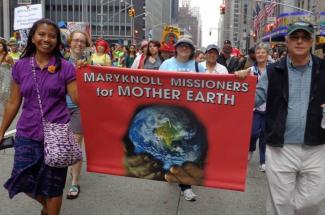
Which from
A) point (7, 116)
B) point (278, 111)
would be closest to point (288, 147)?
point (278, 111)

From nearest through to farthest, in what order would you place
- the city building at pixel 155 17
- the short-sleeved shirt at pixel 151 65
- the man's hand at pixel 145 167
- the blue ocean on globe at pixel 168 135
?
the blue ocean on globe at pixel 168 135, the man's hand at pixel 145 167, the short-sleeved shirt at pixel 151 65, the city building at pixel 155 17

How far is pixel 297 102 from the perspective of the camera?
3.56 meters

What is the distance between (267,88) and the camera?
12.3 feet

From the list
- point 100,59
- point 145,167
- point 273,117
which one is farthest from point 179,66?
point 273,117

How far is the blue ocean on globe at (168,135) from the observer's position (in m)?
4.31

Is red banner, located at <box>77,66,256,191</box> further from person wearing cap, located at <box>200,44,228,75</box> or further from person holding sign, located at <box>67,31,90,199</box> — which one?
person wearing cap, located at <box>200,44,228,75</box>

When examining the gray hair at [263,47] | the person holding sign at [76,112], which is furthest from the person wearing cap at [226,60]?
the person holding sign at [76,112]

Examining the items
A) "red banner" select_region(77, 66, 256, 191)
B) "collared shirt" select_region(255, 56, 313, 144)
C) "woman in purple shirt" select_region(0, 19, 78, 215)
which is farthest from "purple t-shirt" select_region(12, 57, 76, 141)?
"collared shirt" select_region(255, 56, 313, 144)

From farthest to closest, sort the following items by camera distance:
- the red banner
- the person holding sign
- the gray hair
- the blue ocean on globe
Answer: the gray hair
the person holding sign
the blue ocean on globe
the red banner

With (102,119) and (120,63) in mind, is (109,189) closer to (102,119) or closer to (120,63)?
(102,119)

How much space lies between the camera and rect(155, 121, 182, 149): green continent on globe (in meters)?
4.35

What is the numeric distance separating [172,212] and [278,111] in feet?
5.59

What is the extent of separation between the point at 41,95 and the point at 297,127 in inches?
75.1

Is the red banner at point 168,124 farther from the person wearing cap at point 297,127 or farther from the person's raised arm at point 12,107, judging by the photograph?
the person's raised arm at point 12,107
